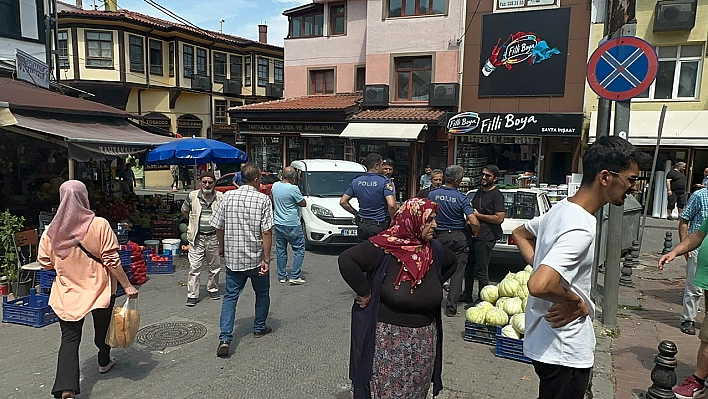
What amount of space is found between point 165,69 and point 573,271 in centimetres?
3038

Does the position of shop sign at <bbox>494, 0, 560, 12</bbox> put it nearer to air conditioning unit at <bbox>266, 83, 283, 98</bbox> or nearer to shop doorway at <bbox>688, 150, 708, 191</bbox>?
shop doorway at <bbox>688, 150, 708, 191</bbox>

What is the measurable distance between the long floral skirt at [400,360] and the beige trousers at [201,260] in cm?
447

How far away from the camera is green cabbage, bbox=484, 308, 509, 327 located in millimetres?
5285

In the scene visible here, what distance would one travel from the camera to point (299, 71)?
76.3 feet

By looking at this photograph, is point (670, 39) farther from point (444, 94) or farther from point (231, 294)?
point (231, 294)

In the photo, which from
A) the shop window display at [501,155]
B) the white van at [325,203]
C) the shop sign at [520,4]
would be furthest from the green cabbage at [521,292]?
the shop sign at [520,4]

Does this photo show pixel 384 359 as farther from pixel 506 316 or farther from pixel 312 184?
pixel 312 184

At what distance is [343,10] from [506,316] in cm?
1946

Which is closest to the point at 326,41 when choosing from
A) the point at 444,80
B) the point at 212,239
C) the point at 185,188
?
the point at 444,80

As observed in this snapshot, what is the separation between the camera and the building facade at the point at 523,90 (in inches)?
639

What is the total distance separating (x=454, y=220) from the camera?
6148 mm

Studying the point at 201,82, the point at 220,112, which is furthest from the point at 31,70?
the point at 220,112

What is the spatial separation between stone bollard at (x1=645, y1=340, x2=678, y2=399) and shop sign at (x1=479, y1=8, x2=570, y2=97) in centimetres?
1434

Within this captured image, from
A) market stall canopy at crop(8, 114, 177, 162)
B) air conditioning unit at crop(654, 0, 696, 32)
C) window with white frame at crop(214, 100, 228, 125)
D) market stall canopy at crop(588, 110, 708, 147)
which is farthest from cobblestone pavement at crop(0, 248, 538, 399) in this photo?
window with white frame at crop(214, 100, 228, 125)
